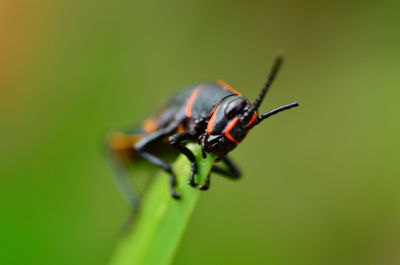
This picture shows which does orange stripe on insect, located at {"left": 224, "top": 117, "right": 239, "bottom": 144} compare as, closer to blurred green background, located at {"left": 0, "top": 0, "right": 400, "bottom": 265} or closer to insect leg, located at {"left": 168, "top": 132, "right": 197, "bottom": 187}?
insect leg, located at {"left": 168, "top": 132, "right": 197, "bottom": 187}

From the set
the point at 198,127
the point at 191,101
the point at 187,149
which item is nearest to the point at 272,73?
the point at 187,149

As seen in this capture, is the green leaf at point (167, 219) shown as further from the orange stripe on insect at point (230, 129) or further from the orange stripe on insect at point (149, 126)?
the orange stripe on insect at point (149, 126)

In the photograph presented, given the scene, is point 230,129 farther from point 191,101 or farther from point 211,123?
point 191,101

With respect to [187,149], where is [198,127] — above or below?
above

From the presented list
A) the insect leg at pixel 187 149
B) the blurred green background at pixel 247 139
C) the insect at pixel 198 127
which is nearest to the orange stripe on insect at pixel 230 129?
the insect at pixel 198 127

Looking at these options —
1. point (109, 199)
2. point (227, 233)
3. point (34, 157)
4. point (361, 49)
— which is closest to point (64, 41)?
point (34, 157)
